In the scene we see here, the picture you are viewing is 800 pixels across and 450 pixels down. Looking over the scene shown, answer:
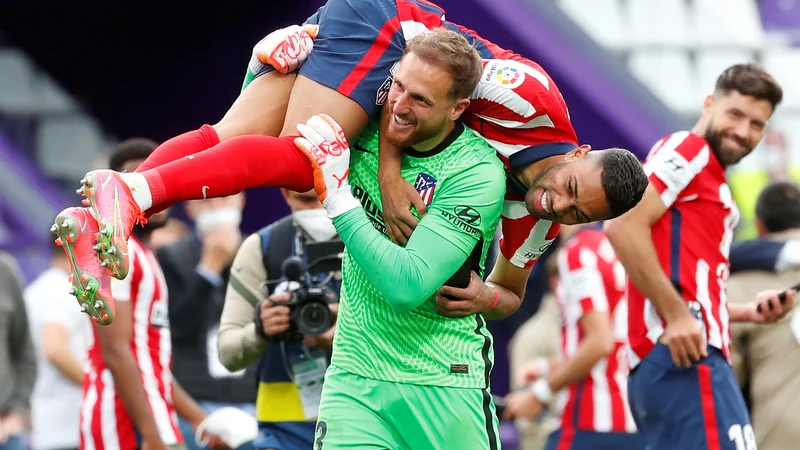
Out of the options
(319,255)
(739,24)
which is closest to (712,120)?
(319,255)

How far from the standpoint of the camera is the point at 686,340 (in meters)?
5.02

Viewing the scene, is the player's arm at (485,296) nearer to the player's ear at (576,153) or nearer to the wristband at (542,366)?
the player's ear at (576,153)

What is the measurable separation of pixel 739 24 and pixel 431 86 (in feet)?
45.2

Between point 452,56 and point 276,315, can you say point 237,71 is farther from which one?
point 452,56

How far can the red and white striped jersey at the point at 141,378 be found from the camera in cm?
548

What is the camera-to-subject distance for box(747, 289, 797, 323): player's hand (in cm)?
539

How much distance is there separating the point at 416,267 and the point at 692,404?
1719 mm

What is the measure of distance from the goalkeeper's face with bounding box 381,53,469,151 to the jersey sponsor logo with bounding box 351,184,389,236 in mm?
252

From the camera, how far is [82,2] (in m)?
13.9

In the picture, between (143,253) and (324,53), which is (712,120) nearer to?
(324,53)

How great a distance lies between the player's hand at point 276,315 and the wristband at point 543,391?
246 centimetres

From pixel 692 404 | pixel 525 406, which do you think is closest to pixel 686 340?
pixel 692 404

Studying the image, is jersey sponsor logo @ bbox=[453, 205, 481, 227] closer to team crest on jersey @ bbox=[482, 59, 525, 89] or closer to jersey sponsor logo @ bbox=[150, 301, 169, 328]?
team crest on jersey @ bbox=[482, 59, 525, 89]

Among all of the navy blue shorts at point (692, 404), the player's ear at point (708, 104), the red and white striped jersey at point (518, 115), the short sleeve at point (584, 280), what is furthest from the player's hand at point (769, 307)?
the red and white striped jersey at point (518, 115)
